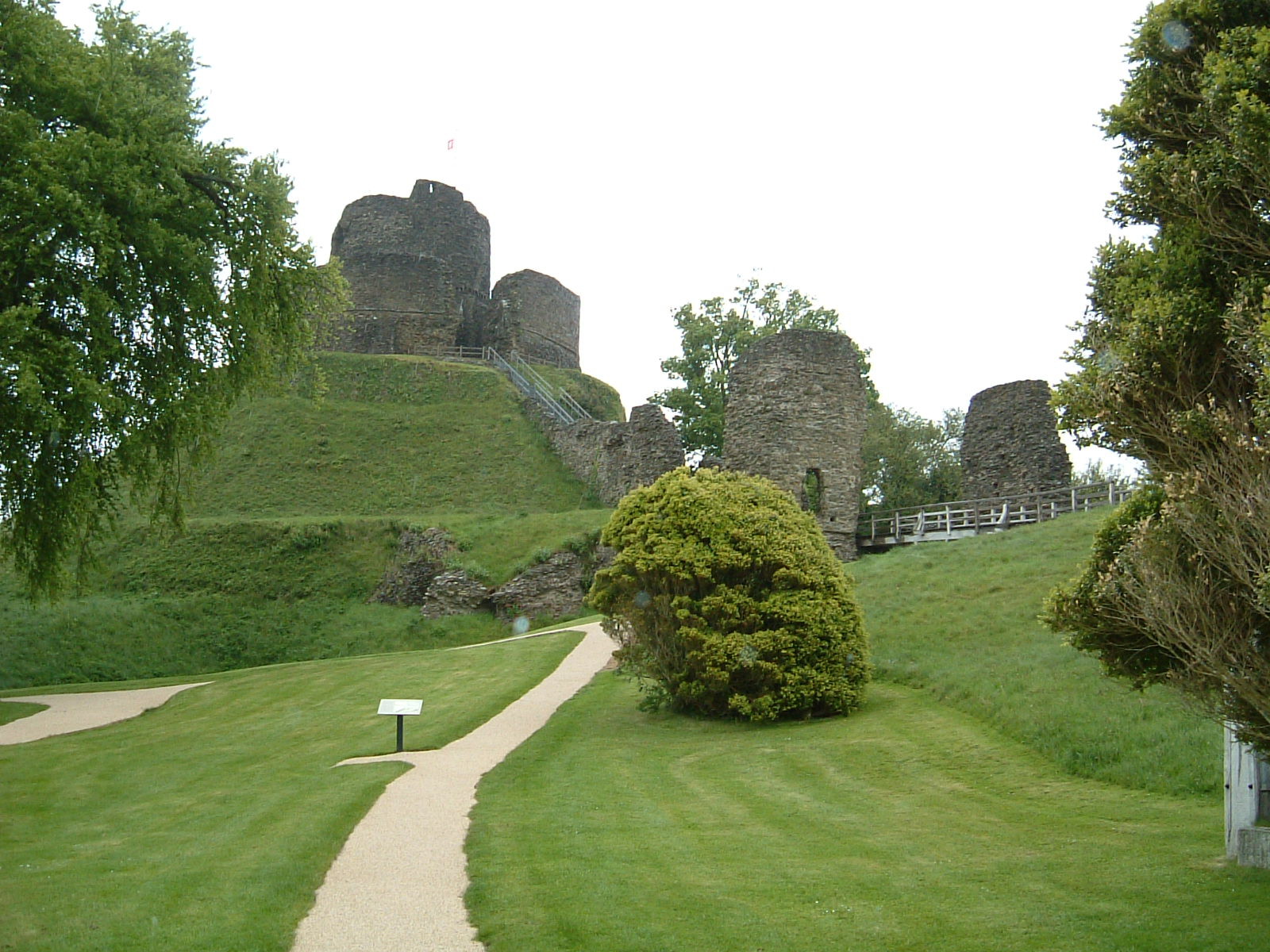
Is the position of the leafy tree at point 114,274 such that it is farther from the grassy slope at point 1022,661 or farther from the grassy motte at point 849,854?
the grassy slope at point 1022,661

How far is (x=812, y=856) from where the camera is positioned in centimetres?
796

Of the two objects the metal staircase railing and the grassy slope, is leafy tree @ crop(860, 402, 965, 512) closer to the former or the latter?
the metal staircase railing

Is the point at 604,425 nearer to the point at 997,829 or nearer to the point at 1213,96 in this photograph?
the point at 997,829

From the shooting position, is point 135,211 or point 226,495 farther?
point 226,495

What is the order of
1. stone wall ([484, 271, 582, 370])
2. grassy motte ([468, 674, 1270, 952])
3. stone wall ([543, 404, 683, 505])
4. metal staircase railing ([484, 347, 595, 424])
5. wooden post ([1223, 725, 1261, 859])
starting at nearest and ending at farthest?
grassy motte ([468, 674, 1270, 952])
wooden post ([1223, 725, 1261, 859])
stone wall ([543, 404, 683, 505])
metal staircase railing ([484, 347, 595, 424])
stone wall ([484, 271, 582, 370])

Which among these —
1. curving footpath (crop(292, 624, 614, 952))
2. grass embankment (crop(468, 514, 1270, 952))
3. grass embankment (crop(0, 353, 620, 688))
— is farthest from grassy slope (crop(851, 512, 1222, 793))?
grass embankment (crop(0, 353, 620, 688))

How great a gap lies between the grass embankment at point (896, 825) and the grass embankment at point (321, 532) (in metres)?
9.14

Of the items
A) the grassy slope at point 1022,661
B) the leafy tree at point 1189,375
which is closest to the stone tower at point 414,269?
the grassy slope at point 1022,661

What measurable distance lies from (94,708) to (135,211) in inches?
435

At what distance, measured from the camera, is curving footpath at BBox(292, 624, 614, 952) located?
6.19 meters

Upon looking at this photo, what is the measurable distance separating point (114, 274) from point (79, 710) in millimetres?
10234

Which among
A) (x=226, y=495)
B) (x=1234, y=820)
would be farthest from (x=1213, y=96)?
(x=226, y=495)

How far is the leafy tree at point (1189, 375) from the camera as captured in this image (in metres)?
5.82

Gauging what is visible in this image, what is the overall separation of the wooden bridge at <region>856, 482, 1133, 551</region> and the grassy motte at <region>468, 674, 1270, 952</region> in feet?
57.5
